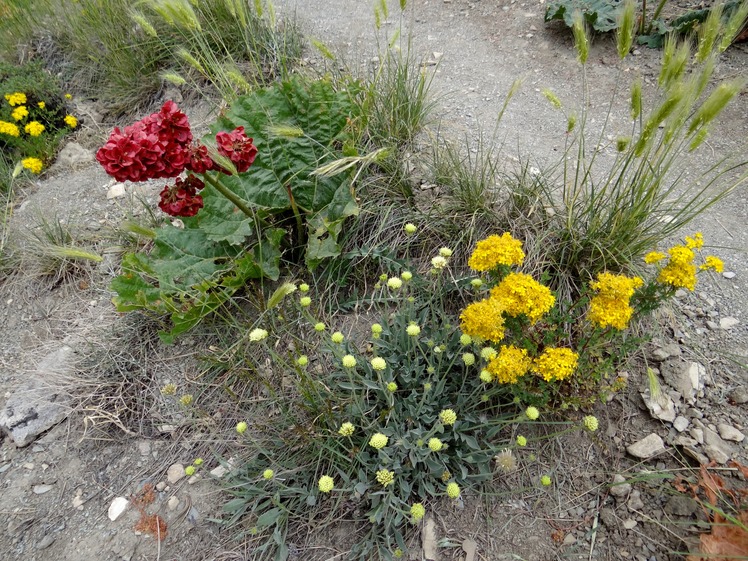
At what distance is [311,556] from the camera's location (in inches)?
75.6

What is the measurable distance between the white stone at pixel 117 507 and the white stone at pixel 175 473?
20 centimetres

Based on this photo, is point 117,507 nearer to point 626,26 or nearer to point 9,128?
point 626,26

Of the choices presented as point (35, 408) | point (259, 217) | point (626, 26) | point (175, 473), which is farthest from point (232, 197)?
point (626, 26)

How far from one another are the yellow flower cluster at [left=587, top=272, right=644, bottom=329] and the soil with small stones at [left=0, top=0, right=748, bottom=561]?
2.05ft

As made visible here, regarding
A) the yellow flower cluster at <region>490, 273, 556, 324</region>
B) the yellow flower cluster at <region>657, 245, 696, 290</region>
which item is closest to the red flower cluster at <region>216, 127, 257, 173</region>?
the yellow flower cluster at <region>490, 273, 556, 324</region>

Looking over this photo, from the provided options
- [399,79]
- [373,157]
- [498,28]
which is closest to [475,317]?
[373,157]

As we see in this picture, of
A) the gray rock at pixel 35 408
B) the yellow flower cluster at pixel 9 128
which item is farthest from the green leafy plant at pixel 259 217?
the yellow flower cluster at pixel 9 128

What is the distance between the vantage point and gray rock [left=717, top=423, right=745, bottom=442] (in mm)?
1941

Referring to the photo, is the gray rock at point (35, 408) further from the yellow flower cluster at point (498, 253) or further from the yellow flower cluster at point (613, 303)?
the yellow flower cluster at point (613, 303)

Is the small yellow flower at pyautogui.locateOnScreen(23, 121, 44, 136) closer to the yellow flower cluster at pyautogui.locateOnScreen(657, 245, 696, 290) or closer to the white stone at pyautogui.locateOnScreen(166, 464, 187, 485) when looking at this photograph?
the white stone at pyautogui.locateOnScreen(166, 464, 187, 485)

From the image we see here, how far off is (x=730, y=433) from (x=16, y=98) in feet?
19.5

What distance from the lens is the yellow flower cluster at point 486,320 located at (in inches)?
65.3

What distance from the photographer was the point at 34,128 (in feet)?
14.3

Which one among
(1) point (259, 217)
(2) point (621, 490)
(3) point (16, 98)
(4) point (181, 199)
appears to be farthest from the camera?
(3) point (16, 98)
